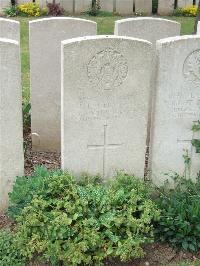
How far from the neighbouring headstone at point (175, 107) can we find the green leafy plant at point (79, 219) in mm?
578

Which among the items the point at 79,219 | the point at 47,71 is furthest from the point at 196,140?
the point at 47,71

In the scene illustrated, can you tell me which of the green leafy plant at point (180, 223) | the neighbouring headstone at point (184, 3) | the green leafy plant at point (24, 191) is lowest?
the green leafy plant at point (180, 223)

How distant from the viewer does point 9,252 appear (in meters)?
4.31

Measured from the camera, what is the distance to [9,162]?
15.6 feet

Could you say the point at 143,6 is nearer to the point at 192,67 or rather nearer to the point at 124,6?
the point at 124,6

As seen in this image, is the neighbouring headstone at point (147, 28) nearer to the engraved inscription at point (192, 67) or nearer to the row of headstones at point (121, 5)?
the engraved inscription at point (192, 67)

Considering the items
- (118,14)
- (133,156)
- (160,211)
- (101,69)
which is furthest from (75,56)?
(118,14)

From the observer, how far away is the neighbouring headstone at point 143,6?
1527cm

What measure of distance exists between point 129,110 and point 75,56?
0.75 m

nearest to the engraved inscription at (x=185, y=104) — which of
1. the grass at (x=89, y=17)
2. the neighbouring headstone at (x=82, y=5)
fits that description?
the grass at (x=89, y=17)

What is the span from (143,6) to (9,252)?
12.2 metres

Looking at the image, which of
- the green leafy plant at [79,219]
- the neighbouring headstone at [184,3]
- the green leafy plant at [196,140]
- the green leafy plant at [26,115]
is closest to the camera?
the green leafy plant at [79,219]

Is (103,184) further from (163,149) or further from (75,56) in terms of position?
(75,56)

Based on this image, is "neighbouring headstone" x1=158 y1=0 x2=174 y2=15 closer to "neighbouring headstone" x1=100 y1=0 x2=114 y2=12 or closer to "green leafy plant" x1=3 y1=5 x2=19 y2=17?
"neighbouring headstone" x1=100 y1=0 x2=114 y2=12
